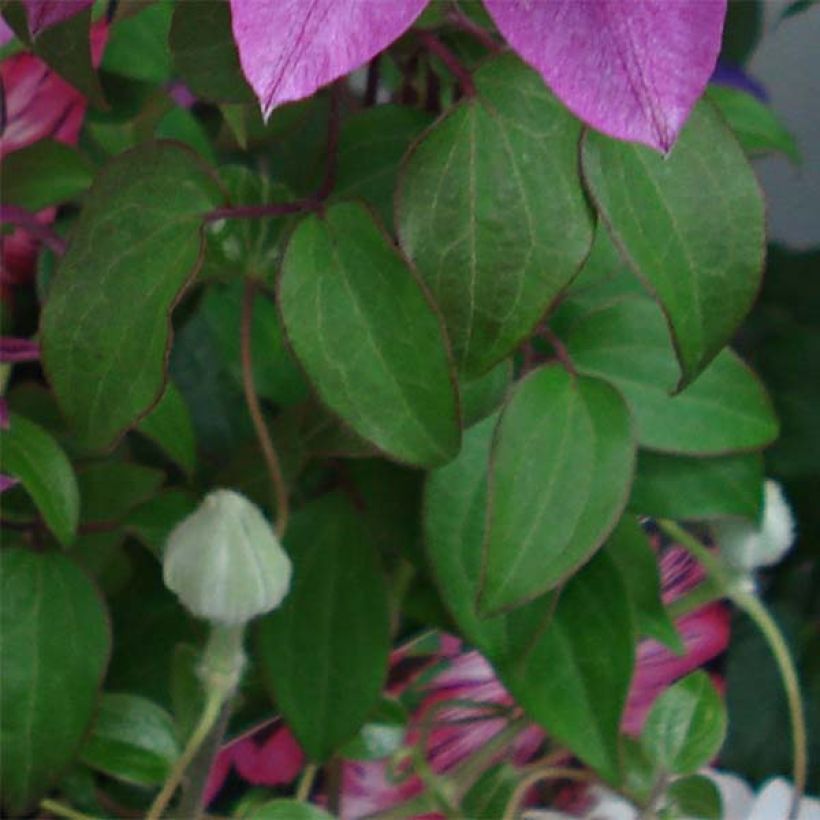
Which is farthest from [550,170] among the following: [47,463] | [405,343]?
[47,463]

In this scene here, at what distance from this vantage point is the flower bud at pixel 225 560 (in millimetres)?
307

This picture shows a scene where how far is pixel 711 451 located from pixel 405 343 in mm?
115

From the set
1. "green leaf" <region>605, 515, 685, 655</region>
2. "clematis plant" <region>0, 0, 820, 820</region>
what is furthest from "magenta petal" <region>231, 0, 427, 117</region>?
"green leaf" <region>605, 515, 685, 655</region>

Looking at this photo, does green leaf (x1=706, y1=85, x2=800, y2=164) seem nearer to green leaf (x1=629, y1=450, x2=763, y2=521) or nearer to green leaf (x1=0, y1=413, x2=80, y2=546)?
green leaf (x1=629, y1=450, x2=763, y2=521)

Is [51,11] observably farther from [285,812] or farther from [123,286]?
[285,812]

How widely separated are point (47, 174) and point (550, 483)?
0.65 feet

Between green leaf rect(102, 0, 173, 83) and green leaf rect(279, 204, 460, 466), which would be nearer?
green leaf rect(279, 204, 460, 466)

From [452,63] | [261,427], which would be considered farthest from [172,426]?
[452,63]

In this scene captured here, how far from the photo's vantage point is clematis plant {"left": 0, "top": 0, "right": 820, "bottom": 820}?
0.28m

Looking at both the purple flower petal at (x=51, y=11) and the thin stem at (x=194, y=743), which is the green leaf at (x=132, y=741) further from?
the purple flower petal at (x=51, y=11)

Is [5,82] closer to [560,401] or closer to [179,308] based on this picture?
[179,308]

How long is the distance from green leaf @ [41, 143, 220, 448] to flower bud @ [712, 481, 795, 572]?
0.18 meters

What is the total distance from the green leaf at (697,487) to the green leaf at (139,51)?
0.58ft

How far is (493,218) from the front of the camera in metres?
0.28
